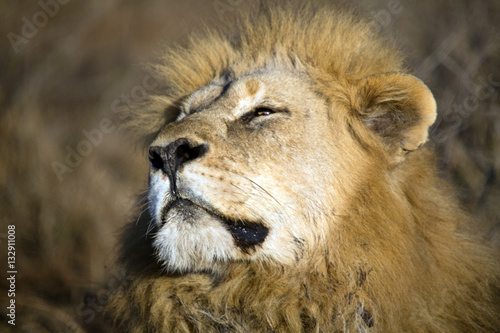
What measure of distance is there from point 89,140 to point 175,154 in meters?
5.77

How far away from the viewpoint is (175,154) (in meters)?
2.87

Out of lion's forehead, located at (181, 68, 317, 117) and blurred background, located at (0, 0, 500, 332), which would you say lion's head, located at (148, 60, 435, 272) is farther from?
blurred background, located at (0, 0, 500, 332)

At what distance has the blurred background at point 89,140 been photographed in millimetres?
5203

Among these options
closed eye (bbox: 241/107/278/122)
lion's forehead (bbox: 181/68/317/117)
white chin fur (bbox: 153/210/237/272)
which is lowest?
white chin fur (bbox: 153/210/237/272)

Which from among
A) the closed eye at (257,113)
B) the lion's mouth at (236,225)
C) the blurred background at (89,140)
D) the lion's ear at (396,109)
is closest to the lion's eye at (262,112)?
the closed eye at (257,113)

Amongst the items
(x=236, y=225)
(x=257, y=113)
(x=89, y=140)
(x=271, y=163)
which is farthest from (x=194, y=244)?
(x=89, y=140)

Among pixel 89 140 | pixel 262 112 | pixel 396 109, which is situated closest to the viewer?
pixel 396 109

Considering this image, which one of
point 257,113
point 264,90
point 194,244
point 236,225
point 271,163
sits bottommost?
point 194,244

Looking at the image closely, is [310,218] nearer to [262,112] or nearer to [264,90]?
[262,112]

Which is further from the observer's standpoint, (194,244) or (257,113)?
(257,113)

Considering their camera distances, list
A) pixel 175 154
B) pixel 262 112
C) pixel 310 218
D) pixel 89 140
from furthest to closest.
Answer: pixel 89 140, pixel 262 112, pixel 310 218, pixel 175 154

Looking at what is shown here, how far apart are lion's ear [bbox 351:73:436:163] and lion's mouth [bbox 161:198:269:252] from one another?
0.95 metres

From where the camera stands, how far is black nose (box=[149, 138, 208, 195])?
2861 mm

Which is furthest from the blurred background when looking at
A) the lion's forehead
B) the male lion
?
the lion's forehead
